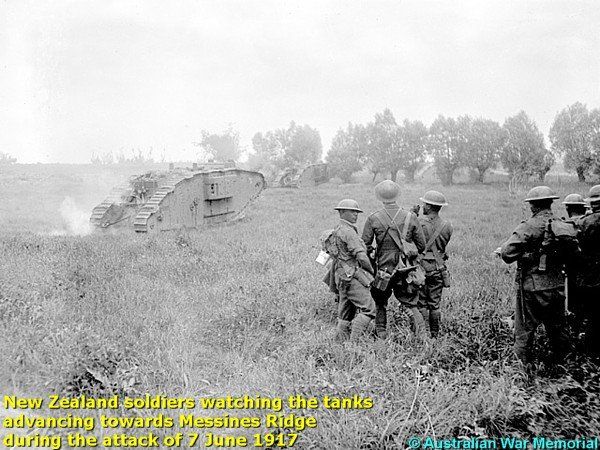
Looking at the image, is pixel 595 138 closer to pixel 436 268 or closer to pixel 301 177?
pixel 301 177

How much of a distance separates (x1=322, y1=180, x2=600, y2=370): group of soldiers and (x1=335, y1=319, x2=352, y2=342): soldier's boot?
0.01m

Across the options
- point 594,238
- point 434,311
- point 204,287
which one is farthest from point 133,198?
point 594,238

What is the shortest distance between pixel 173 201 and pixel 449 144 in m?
26.6

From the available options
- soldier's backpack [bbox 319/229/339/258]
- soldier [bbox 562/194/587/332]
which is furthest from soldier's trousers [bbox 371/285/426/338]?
soldier [bbox 562/194/587/332]

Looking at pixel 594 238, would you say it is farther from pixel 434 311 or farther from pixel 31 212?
pixel 31 212

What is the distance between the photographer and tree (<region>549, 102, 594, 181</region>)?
2989 cm

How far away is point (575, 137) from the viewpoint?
3091cm

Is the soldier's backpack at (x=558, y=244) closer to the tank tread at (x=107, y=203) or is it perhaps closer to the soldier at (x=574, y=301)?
the soldier at (x=574, y=301)

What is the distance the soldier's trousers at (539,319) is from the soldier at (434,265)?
3.51 feet

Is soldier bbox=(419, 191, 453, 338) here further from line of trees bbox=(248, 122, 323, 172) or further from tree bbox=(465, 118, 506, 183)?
line of trees bbox=(248, 122, 323, 172)

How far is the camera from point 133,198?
13.7 m

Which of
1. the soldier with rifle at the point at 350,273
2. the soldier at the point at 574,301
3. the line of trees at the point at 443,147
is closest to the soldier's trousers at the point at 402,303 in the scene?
the soldier with rifle at the point at 350,273

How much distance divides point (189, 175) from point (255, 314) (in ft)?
25.9

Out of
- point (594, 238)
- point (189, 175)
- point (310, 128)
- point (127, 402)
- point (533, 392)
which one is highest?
point (310, 128)
